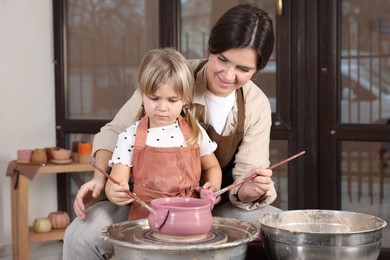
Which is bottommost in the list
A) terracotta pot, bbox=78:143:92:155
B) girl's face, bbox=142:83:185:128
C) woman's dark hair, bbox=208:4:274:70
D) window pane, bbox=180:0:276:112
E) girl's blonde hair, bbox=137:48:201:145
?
terracotta pot, bbox=78:143:92:155

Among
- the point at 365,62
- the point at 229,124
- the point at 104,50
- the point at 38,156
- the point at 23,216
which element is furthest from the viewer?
the point at 104,50

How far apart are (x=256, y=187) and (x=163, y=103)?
0.35 metres

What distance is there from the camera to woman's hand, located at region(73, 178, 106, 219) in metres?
2.08

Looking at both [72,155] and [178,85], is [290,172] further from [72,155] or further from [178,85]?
[178,85]

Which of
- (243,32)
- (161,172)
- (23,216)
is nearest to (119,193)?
(161,172)

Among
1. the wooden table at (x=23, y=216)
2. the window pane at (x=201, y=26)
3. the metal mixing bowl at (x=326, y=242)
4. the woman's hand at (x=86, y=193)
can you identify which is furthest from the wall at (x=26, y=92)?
the metal mixing bowl at (x=326, y=242)

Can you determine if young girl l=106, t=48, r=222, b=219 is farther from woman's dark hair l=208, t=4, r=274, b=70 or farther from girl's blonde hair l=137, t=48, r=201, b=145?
woman's dark hair l=208, t=4, r=274, b=70

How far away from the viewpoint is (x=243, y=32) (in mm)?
2018

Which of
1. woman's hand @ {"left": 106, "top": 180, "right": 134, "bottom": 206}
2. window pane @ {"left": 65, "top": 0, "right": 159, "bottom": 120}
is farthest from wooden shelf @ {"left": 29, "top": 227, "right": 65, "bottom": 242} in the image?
woman's hand @ {"left": 106, "top": 180, "right": 134, "bottom": 206}

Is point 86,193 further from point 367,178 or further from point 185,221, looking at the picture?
point 367,178

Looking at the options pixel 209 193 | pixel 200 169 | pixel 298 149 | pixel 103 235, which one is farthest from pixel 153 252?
pixel 298 149

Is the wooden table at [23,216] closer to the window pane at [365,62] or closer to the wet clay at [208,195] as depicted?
the window pane at [365,62]

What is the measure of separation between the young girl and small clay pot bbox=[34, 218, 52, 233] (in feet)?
6.59

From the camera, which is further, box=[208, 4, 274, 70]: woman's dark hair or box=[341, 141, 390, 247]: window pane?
box=[341, 141, 390, 247]: window pane
